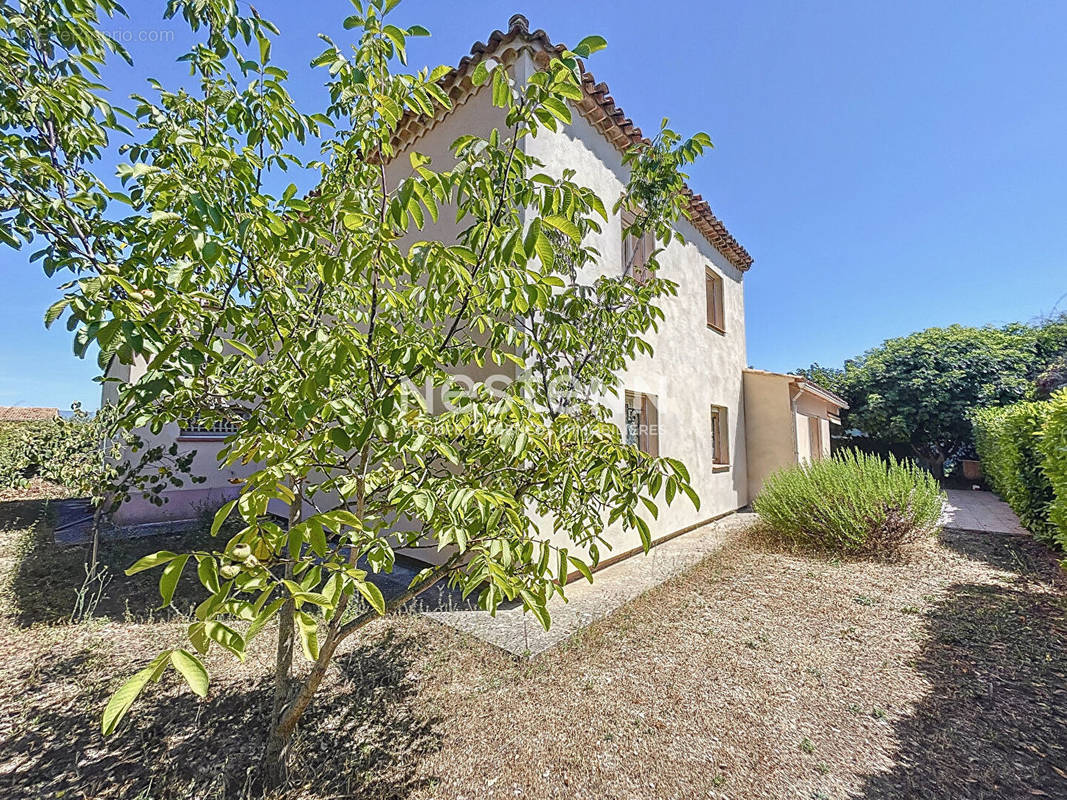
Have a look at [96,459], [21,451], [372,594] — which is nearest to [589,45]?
[372,594]

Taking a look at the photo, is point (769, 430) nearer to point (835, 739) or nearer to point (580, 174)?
point (580, 174)

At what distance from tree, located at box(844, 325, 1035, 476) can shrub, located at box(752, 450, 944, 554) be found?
1374 cm

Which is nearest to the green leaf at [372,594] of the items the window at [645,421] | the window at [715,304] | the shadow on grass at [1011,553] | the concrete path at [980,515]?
the window at [645,421]

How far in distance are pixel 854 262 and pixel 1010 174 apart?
5506mm

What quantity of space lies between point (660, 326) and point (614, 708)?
687 centimetres

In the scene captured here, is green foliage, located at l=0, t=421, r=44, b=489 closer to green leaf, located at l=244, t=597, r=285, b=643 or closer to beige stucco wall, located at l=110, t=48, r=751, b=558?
beige stucco wall, located at l=110, t=48, r=751, b=558

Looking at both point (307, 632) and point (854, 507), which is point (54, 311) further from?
point (854, 507)

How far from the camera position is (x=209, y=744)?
3.12 meters

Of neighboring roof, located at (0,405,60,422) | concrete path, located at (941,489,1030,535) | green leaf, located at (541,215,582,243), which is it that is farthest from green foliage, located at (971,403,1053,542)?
neighboring roof, located at (0,405,60,422)

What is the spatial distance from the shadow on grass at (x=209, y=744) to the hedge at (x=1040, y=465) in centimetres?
823

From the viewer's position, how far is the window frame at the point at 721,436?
38.0ft

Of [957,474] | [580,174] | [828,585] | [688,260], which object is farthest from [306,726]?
[957,474]

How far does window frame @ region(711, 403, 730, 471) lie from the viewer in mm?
11578

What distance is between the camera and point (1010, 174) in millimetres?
10461
